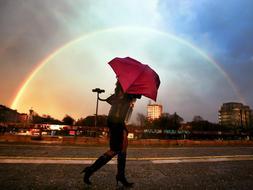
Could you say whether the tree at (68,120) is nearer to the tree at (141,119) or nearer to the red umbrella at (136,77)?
the tree at (141,119)

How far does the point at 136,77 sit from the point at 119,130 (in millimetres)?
762

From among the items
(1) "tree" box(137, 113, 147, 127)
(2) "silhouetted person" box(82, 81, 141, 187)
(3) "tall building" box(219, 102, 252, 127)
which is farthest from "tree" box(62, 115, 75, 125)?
(2) "silhouetted person" box(82, 81, 141, 187)

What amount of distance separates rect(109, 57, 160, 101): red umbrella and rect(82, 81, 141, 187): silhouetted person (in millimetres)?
145

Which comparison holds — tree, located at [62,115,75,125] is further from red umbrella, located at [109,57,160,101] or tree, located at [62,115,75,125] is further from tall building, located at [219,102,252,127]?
red umbrella, located at [109,57,160,101]

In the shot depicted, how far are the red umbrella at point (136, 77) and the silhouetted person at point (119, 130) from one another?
145 millimetres

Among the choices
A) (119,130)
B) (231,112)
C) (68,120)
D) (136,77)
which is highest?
(231,112)

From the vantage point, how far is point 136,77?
3.49 meters

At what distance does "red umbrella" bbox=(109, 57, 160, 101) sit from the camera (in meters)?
3.46

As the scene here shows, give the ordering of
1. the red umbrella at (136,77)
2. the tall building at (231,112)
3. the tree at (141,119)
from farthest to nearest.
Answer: the tall building at (231,112) → the tree at (141,119) → the red umbrella at (136,77)

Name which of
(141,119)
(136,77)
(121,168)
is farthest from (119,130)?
(141,119)

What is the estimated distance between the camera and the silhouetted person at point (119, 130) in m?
3.48

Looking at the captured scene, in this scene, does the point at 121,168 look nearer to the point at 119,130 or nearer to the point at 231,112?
the point at 119,130

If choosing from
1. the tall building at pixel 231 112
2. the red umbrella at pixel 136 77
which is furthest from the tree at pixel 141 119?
the red umbrella at pixel 136 77

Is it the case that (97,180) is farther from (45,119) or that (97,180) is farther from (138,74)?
(45,119)
